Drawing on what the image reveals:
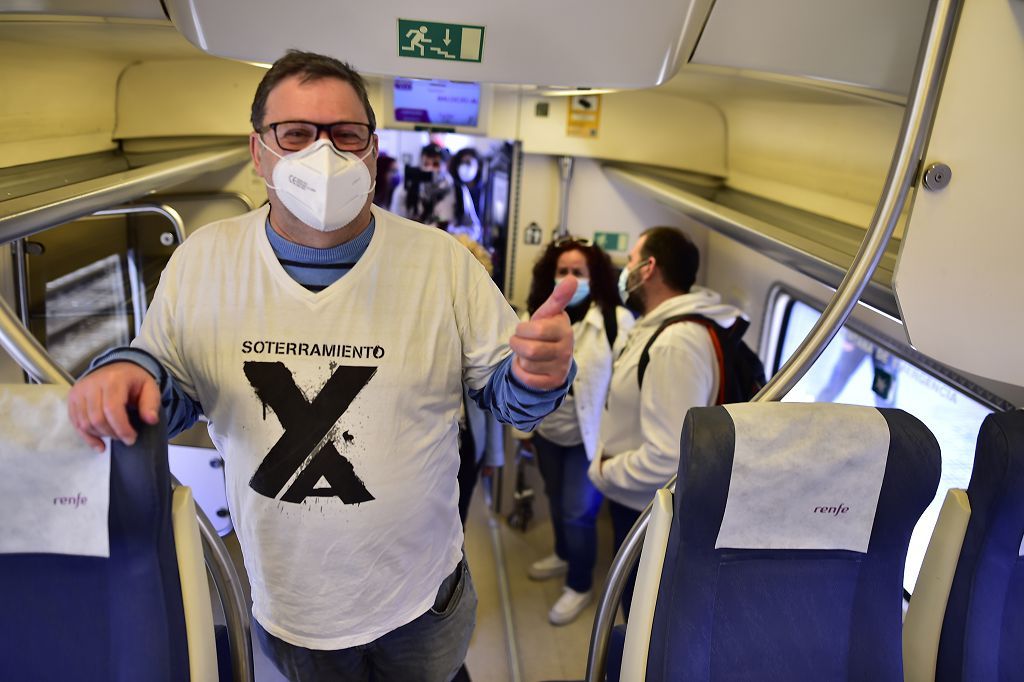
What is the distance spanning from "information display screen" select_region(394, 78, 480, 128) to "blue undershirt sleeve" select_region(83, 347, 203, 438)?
282 centimetres

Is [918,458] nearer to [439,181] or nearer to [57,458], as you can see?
[57,458]

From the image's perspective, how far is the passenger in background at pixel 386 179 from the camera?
14.3 ft

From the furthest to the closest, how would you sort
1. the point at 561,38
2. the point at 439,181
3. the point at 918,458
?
1. the point at 439,181
2. the point at 561,38
3. the point at 918,458

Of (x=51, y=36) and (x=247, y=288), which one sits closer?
(x=247, y=288)

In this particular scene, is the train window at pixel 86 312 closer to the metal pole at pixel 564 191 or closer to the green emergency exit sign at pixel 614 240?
the metal pole at pixel 564 191

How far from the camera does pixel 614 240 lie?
15.0 ft

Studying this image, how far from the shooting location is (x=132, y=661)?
4.21 ft

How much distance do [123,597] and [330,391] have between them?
50 cm

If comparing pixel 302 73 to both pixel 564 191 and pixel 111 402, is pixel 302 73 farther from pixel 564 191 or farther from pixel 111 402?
pixel 564 191

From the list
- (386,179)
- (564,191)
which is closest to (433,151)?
(386,179)

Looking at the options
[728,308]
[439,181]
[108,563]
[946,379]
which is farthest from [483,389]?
[439,181]

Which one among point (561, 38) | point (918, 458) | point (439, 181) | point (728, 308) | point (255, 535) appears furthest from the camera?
point (439, 181)

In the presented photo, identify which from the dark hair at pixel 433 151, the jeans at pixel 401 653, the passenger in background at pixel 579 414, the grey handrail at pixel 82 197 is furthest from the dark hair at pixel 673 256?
the dark hair at pixel 433 151

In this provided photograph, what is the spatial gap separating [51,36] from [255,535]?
179 centimetres
